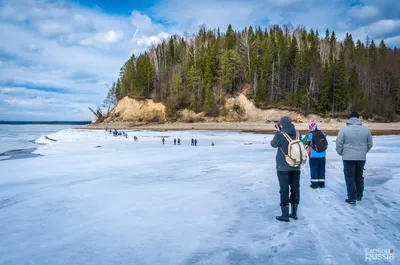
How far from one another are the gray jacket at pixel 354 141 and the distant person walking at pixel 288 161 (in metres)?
1.50

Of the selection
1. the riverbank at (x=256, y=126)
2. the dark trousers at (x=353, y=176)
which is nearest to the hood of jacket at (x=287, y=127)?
the dark trousers at (x=353, y=176)

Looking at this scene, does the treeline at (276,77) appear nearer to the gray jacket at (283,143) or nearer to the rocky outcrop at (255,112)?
the rocky outcrop at (255,112)

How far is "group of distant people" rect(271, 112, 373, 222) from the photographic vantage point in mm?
4137

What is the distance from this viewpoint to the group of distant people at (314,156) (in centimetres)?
414

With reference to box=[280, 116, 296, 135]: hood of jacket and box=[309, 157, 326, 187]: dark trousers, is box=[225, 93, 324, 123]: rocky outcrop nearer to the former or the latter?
box=[309, 157, 326, 187]: dark trousers

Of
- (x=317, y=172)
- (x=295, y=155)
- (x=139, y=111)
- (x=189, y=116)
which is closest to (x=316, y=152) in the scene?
(x=317, y=172)

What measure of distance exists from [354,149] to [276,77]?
5293 cm

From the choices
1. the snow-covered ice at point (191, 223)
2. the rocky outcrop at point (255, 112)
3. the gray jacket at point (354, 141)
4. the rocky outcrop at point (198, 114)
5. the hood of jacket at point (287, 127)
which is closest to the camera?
the snow-covered ice at point (191, 223)

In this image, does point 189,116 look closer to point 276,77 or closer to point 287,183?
point 276,77

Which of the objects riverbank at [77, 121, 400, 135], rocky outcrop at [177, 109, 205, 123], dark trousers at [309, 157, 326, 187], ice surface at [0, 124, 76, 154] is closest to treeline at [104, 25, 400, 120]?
rocky outcrop at [177, 109, 205, 123]

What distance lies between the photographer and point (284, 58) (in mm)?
54562

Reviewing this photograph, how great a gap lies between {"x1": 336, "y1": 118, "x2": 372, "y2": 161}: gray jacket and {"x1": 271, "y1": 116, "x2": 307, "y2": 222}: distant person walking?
1.50 meters

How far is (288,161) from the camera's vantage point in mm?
4066

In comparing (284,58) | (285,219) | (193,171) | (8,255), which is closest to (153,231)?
(8,255)
